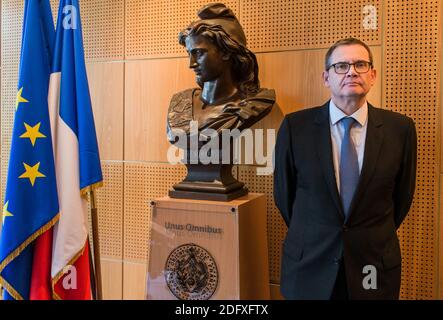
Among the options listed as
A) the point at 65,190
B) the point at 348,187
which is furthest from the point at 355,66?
the point at 65,190

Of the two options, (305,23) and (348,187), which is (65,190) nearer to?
(348,187)

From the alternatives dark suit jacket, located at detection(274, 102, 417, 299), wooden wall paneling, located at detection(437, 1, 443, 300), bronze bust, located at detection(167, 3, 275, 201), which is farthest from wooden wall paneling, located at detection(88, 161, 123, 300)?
wooden wall paneling, located at detection(437, 1, 443, 300)

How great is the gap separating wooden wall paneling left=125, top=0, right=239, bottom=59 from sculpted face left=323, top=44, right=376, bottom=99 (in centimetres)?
148

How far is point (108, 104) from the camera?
11.4 feet

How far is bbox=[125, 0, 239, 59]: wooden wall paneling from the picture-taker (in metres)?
3.18

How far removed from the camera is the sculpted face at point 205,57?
8.14 feet

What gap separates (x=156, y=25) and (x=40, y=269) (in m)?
1.91

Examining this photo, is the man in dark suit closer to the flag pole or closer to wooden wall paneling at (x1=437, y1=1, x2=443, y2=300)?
wooden wall paneling at (x1=437, y1=1, x2=443, y2=300)
